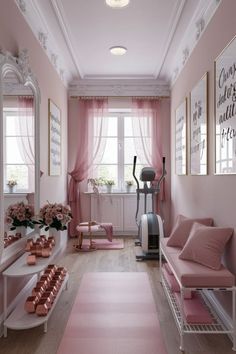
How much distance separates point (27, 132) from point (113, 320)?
2.08 metres

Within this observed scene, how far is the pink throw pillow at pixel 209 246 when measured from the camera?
243cm

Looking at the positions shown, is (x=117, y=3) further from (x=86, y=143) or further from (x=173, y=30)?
(x=86, y=143)

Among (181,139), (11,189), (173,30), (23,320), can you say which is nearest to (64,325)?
(23,320)

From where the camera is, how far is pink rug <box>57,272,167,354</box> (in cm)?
227

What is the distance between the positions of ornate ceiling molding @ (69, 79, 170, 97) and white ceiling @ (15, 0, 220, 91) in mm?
426

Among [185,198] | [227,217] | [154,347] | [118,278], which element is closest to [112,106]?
[185,198]

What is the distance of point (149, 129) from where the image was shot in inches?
232

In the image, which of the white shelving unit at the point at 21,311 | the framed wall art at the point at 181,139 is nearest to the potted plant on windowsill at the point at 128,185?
the framed wall art at the point at 181,139

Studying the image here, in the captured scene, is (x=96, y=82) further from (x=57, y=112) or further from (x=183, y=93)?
(x=183, y=93)

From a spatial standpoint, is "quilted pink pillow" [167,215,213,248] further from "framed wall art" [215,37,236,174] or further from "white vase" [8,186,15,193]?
"white vase" [8,186,15,193]

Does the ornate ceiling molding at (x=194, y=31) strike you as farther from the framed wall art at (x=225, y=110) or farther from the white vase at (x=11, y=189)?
the white vase at (x=11, y=189)

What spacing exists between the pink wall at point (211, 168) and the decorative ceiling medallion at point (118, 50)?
962 millimetres

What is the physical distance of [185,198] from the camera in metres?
4.43

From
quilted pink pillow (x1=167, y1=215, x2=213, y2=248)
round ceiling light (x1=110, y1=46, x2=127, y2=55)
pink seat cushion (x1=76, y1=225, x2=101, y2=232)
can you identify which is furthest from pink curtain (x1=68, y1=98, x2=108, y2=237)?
quilted pink pillow (x1=167, y1=215, x2=213, y2=248)
